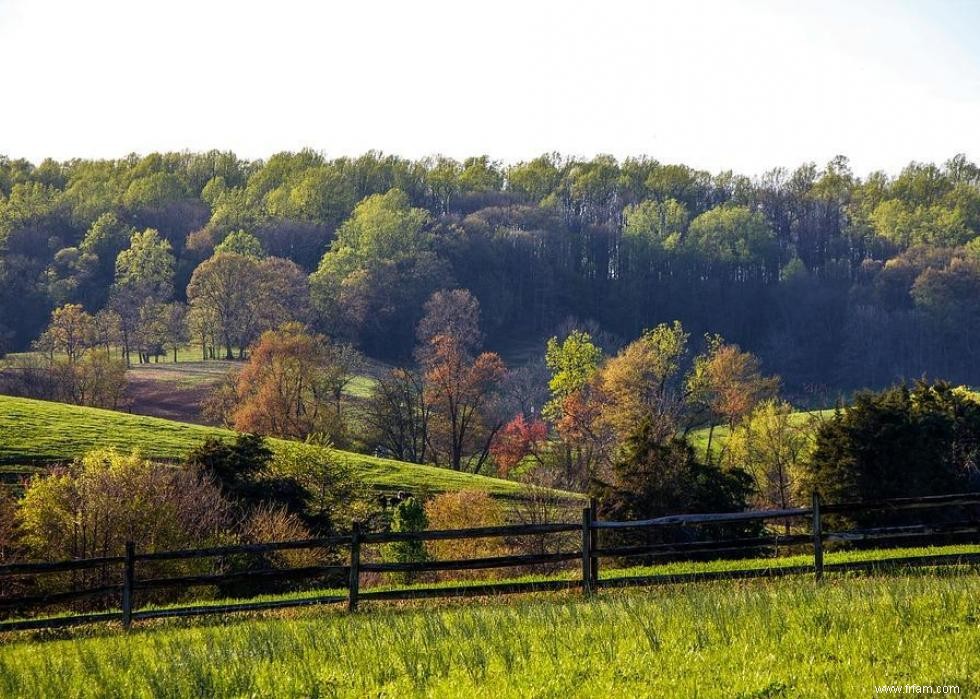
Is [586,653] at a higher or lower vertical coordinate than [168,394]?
lower

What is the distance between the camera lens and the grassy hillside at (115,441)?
2283 inches

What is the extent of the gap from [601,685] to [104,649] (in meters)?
8.73

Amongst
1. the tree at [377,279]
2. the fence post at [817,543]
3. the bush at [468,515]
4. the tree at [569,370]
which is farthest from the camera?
the tree at [377,279]

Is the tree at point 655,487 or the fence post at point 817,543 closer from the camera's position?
the fence post at point 817,543

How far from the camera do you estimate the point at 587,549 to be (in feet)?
68.8

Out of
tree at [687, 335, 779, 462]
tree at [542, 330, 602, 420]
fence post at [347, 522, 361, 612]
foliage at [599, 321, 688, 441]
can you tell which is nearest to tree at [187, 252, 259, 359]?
tree at [542, 330, 602, 420]

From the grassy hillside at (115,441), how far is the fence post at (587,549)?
36.5 metres

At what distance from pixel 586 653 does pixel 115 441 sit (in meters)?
53.7

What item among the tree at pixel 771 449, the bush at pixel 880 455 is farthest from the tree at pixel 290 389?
the bush at pixel 880 455

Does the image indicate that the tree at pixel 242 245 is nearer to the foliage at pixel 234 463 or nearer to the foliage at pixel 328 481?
the foliage at pixel 328 481

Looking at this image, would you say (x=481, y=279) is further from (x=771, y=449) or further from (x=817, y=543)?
(x=817, y=543)

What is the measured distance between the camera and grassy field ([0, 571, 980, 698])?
40.0ft

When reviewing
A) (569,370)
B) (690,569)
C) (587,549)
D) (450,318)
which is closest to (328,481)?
(690,569)

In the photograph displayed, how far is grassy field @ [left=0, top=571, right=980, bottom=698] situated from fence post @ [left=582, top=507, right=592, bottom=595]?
2.73m
